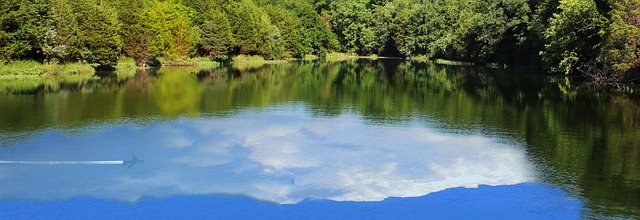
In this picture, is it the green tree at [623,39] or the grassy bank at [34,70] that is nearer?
the green tree at [623,39]

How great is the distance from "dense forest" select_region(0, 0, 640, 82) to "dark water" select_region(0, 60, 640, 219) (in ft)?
46.2

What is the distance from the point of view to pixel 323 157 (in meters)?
15.5

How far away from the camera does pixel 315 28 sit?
101438 millimetres

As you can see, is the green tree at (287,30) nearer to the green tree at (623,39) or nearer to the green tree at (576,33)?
the green tree at (576,33)

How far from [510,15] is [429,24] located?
29.2m

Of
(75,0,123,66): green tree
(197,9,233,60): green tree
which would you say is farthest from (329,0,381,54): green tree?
(75,0,123,66): green tree

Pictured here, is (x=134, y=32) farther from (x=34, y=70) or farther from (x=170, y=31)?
(x=34, y=70)

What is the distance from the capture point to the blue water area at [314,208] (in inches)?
424

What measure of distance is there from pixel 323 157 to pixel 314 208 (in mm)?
4274

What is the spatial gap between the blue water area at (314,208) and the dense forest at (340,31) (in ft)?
91.2

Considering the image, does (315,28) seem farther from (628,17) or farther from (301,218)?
(301,218)

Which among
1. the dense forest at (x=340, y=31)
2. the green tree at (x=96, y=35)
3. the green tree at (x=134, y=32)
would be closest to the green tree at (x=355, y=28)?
the dense forest at (x=340, y=31)

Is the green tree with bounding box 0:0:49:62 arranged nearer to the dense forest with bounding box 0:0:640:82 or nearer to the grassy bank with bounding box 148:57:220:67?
the dense forest with bounding box 0:0:640:82

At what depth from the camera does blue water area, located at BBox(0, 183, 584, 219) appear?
35.4ft
